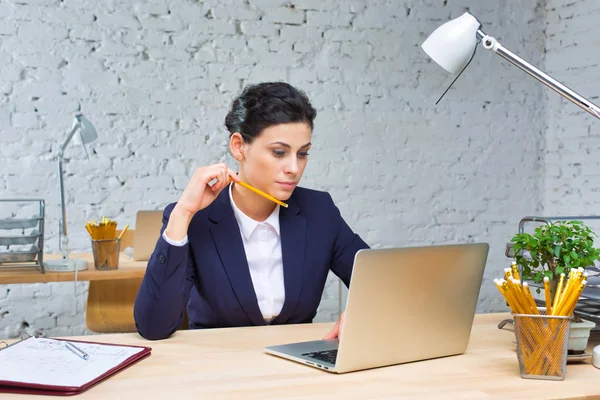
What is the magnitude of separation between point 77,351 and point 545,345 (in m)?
0.89

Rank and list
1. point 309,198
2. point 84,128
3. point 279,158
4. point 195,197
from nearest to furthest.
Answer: point 195,197 → point 279,158 → point 309,198 → point 84,128

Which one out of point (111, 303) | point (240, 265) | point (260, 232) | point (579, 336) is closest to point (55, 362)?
point (240, 265)

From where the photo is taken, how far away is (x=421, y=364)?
140 centimetres

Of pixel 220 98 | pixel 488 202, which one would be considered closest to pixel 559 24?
pixel 488 202

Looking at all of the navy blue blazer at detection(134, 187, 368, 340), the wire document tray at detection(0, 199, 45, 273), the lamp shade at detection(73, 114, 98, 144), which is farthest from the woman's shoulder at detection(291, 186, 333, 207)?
the lamp shade at detection(73, 114, 98, 144)

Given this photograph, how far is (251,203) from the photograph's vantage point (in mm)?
1966

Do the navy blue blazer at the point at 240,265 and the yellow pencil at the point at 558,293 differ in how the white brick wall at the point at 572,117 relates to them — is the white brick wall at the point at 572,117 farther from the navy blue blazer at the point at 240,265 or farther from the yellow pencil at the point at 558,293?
the yellow pencil at the point at 558,293

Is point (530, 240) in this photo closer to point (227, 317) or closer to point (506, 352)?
point (506, 352)

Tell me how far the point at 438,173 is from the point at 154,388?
11.2 feet

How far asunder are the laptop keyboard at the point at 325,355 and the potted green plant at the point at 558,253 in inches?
17.8

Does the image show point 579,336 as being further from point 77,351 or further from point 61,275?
point 61,275

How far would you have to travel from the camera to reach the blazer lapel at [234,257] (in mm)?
1836

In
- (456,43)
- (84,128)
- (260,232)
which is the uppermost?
(456,43)

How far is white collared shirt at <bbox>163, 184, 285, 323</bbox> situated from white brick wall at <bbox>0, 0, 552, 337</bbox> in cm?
203
